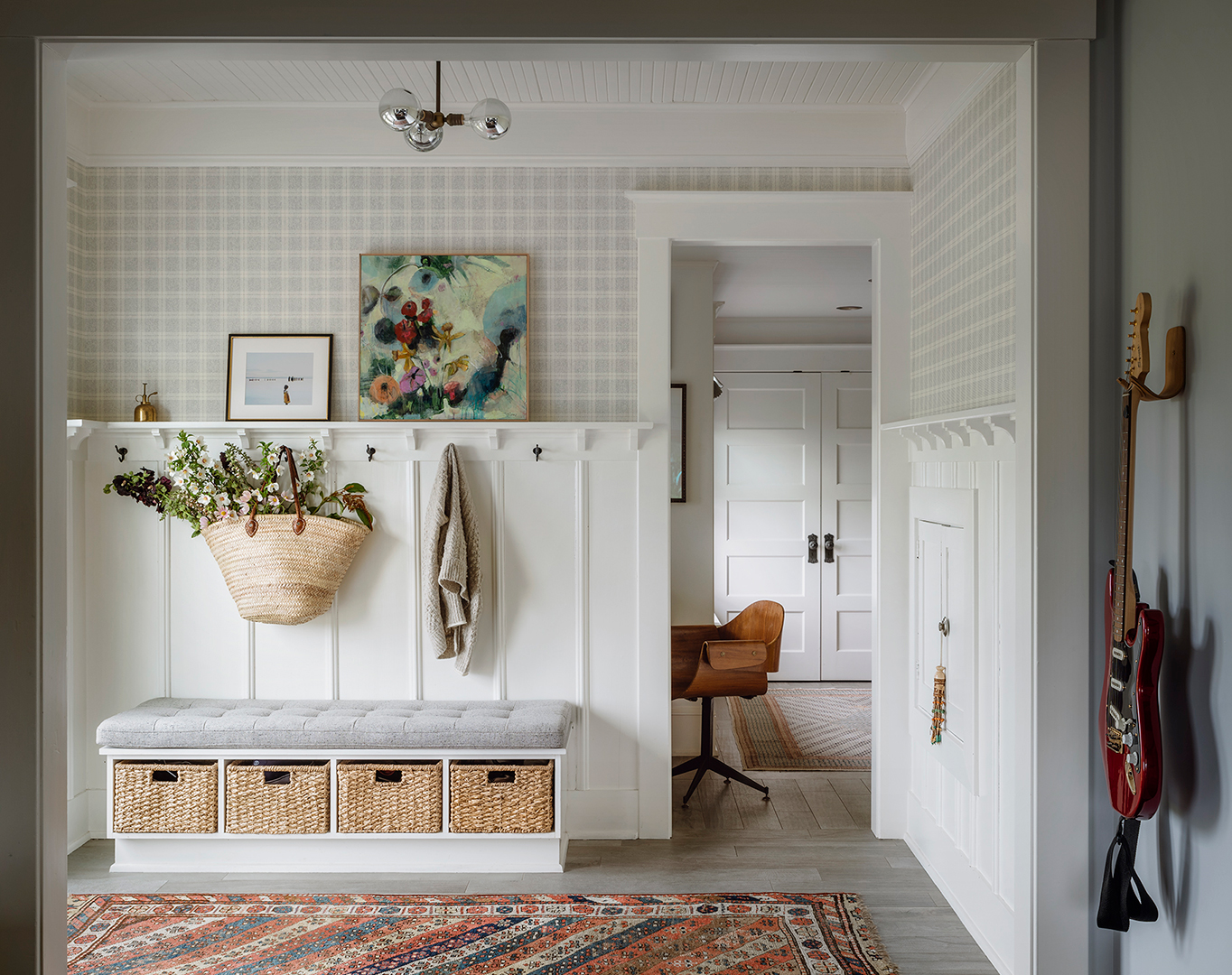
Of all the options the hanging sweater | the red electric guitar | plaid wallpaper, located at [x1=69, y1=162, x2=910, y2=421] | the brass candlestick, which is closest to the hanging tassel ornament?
the red electric guitar

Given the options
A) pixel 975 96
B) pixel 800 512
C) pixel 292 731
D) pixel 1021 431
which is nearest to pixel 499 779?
pixel 292 731

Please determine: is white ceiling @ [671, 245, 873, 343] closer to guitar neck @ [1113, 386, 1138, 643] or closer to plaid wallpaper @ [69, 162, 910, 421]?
plaid wallpaper @ [69, 162, 910, 421]

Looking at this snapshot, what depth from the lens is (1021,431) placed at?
1.68 meters

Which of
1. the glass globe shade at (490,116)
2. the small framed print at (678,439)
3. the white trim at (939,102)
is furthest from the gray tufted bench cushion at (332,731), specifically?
the white trim at (939,102)

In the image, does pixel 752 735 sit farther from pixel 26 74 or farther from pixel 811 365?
pixel 26 74

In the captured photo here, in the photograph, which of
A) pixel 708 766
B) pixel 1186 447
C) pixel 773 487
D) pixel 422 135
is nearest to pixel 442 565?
pixel 422 135

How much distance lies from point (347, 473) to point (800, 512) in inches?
151

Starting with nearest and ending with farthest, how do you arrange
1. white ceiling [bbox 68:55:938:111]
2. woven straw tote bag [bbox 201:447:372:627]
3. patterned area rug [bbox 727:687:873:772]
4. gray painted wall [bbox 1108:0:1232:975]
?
gray painted wall [bbox 1108:0:1232:975] < white ceiling [bbox 68:55:938:111] < woven straw tote bag [bbox 201:447:372:627] < patterned area rug [bbox 727:687:873:772]

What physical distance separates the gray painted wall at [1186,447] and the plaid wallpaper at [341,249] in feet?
5.86

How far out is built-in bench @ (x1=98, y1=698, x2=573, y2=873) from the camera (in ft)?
9.61

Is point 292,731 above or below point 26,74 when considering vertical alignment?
below

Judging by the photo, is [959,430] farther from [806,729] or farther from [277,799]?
[806,729]

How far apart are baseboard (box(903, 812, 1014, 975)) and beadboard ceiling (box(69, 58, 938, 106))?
107 inches

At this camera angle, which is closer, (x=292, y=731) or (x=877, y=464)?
(x=292, y=731)
